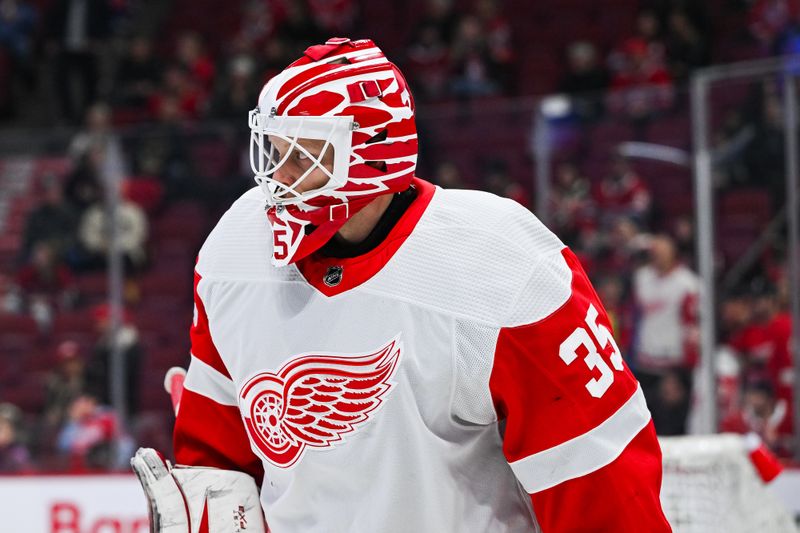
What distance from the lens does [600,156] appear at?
498 centimetres

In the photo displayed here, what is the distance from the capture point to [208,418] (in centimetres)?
196

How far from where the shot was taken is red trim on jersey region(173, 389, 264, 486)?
1.95m

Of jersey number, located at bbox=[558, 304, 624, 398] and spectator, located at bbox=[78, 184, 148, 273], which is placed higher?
jersey number, located at bbox=[558, 304, 624, 398]

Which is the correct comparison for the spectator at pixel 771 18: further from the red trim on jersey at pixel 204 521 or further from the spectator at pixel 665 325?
the red trim on jersey at pixel 204 521

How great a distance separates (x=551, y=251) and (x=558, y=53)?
7378 mm

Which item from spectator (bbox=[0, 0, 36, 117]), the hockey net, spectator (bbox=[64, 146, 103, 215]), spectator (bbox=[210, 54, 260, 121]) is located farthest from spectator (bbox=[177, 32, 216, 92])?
the hockey net

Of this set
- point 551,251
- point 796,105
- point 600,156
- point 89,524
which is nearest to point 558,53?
point 600,156

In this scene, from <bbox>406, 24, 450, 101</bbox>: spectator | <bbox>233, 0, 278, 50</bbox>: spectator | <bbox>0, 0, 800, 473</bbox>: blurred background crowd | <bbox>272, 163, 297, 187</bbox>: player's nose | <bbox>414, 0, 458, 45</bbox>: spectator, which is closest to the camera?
<bbox>272, 163, 297, 187</bbox>: player's nose

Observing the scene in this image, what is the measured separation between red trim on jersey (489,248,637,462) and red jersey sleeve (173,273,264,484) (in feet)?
1.57

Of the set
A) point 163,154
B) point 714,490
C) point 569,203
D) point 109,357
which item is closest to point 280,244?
point 714,490

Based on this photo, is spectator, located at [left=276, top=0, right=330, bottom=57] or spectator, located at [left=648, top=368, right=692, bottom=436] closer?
spectator, located at [left=648, top=368, right=692, bottom=436]

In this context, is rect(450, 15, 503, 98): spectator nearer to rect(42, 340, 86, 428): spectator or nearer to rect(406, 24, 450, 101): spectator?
rect(406, 24, 450, 101): spectator

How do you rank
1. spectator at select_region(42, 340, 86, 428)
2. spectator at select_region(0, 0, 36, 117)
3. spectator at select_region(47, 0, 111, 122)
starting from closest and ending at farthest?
spectator at select_region(42, 340, 86, 428), spectator at select_region(47, 0, 111, 122), spectator at select_region(0, 0, 36, 117)

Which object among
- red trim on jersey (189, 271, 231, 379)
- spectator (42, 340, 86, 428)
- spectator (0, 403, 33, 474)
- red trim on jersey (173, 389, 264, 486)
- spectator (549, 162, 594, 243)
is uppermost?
red trim on jersey (189, 271, 231, 379)
